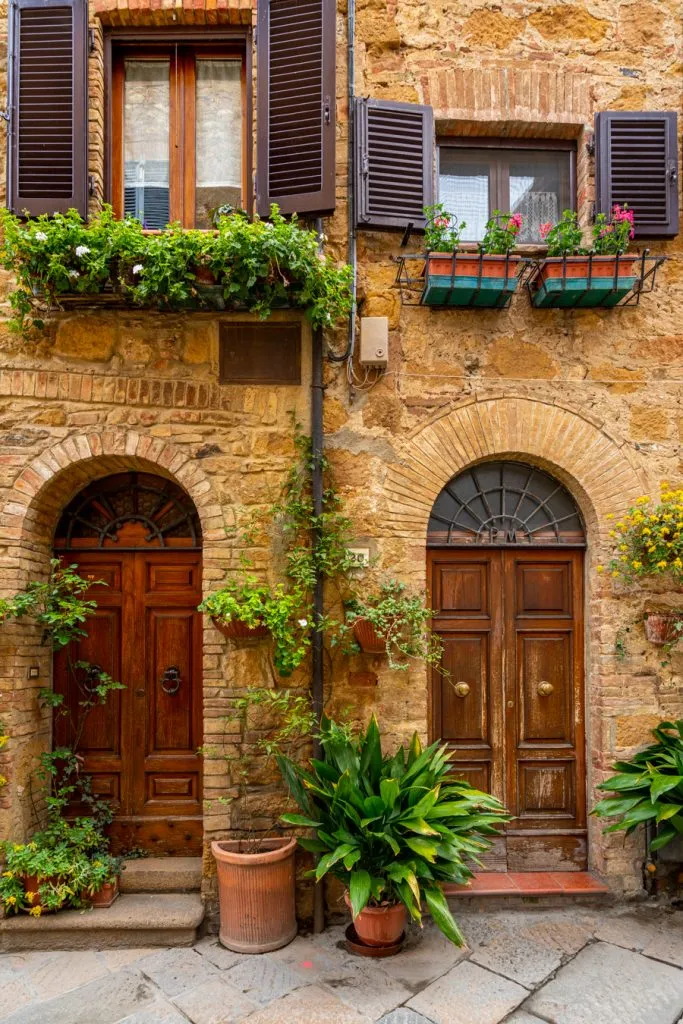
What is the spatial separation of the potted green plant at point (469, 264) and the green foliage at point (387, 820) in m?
2.76

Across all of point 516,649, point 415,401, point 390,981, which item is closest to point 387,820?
point 390,981

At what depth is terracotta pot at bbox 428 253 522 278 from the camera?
14.3 ft

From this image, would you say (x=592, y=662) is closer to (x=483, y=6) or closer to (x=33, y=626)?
(x=33, y=626)

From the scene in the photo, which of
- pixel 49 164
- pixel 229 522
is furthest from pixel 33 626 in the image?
pixel 49 164

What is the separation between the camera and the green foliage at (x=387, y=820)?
11.8 feet

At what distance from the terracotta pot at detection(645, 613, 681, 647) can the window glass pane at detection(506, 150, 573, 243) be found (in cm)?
277

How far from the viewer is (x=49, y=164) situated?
4391 millimetres

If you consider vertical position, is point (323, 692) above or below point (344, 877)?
above

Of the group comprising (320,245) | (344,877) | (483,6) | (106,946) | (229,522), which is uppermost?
(483,6)

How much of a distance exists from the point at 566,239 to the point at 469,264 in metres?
0.68

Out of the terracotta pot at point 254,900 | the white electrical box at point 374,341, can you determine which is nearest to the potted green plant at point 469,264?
the white electrical box at point 374,341

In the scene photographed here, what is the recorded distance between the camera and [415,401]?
459 cm

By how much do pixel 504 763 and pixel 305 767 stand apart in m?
1.38

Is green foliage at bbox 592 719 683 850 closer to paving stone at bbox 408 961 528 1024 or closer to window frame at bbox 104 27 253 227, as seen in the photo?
paving stone at bbox 408 961 528 1024
